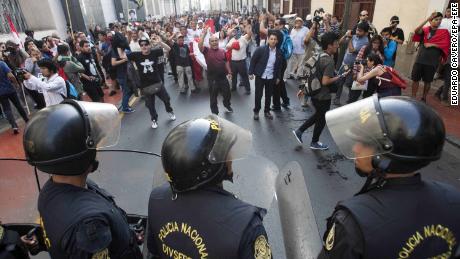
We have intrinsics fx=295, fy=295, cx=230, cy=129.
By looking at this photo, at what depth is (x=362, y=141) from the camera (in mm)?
1389

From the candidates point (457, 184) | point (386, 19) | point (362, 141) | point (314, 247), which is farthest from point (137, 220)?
point (386, 19)

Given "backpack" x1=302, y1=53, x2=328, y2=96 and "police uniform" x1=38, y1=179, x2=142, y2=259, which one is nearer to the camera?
"police uniform" x1=38, y1=179, x2=142, y2=259

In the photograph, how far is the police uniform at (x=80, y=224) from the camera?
1.33 m

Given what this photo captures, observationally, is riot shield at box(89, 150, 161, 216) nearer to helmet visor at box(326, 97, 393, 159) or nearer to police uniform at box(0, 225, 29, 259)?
police uniform at box(0, 225, 29, 259)

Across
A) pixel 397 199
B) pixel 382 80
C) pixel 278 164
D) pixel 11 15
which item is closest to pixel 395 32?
pixel 382 80

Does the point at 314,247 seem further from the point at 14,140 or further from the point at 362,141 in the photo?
the point at 14,140

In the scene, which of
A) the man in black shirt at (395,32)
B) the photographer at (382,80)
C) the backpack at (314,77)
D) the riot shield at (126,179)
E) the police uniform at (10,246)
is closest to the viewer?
the police uniform at (10,246)

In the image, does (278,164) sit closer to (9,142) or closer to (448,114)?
(448,114)

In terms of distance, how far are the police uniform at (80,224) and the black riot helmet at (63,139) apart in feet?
0.38

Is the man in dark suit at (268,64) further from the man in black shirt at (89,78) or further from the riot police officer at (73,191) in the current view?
the riot police officer at (73,191)

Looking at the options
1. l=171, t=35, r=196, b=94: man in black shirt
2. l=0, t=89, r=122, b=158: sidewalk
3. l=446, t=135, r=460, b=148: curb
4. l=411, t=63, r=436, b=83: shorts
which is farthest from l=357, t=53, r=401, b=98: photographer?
l=0, t=89, r=122, b=158: sidewalk

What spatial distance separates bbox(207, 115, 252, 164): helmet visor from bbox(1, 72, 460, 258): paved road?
1.14 ft

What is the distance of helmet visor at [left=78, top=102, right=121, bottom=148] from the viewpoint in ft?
5.26

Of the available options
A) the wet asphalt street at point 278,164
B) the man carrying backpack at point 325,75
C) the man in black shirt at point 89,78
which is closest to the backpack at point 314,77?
the man carrying backpack at point 325,75
